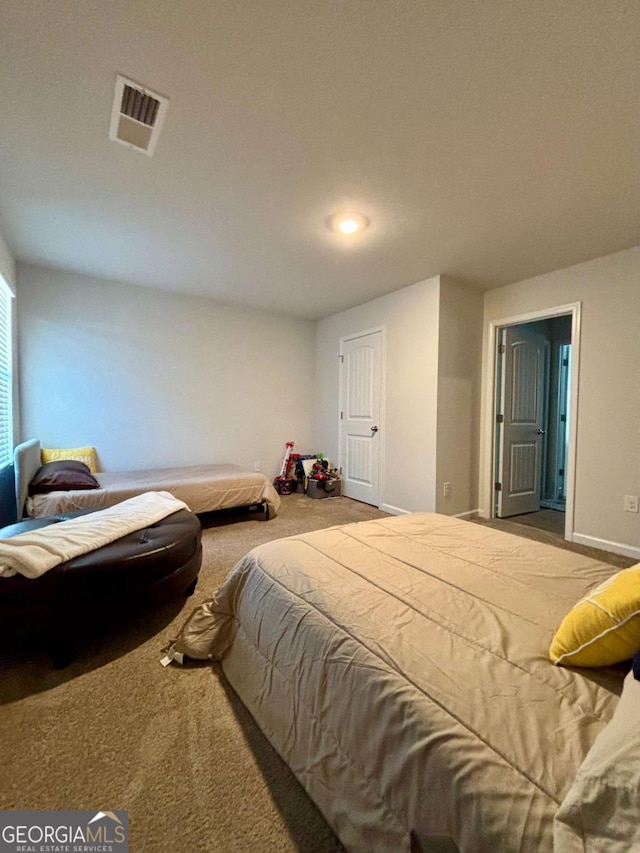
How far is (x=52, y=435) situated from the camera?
11.6ft

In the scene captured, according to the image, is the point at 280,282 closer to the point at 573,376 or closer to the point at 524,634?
the point at 573,376

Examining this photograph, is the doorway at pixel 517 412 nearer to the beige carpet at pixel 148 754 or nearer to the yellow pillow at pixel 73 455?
the beige carpet at pixel 148 754

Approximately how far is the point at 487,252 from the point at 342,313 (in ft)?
6.81

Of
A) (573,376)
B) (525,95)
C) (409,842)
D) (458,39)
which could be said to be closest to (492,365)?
(573,376)

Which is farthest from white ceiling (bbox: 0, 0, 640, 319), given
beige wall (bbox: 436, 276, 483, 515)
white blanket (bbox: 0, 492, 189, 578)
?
white blanket (bbox: 0, 492, 189, 578)

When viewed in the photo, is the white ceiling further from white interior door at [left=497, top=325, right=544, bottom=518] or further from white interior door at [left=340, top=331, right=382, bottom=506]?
white interior door at [left=340, top=331, right=382, bottom=506]

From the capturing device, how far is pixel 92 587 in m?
1.50

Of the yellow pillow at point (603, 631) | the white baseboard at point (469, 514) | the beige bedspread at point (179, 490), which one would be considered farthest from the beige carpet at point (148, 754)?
the white baseboard at point (469, 514)

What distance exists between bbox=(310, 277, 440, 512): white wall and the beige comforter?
2015 mm

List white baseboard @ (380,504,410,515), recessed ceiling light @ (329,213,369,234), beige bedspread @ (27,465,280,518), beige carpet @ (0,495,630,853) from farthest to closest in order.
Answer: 1. white baseboard @ (380,504,410,515)
2. beige bedspread @ (27,465,280,518)
3. recessed ceiling light @ (329,213,369,234)
4. beige carpet @ (0,495,630,853)

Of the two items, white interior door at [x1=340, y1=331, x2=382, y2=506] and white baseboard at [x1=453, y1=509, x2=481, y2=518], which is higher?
white interior door at [x1=340, y1=331, x2=382, y2=506]

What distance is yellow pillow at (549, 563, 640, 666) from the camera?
30.3 inches

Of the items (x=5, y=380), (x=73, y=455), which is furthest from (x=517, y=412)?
(x=5, y=380)

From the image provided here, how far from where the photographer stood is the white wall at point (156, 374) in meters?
3.51
